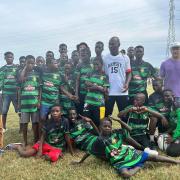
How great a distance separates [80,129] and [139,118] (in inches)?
59.8

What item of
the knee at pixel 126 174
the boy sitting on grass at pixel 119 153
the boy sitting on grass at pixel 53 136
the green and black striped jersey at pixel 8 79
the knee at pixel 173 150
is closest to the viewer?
the knee at pixel 126 174

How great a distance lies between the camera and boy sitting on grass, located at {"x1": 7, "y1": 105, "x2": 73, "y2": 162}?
25.0 feet

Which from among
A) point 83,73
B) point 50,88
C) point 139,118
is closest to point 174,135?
point 139,118

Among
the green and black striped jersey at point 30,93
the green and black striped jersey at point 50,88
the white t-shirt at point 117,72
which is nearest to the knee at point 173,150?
the white t-shirt at point 117,72

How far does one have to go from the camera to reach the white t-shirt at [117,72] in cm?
834

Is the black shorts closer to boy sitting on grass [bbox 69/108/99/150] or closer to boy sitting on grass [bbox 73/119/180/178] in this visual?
boy sitting on grass [bbox 73/119/180/178]

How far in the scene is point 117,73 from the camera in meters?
8.38

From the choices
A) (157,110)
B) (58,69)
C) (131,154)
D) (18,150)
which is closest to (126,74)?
(157,110)

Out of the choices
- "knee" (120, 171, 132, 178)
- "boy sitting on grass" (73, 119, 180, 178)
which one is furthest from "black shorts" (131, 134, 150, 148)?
"knee" (120, 171, 132, 178)

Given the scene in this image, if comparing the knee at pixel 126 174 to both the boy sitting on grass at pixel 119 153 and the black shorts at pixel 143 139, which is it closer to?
the boy sitting on grass at pixel 119 153

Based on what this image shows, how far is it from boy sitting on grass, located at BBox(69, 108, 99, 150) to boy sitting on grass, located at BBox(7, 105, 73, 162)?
267 millimetres

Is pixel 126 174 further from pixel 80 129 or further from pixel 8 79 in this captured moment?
pixel 8 79

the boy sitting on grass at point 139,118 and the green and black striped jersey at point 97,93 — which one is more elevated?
the green and black striped jersey at point 97,93

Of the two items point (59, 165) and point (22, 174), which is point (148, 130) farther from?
point (22, 174)
